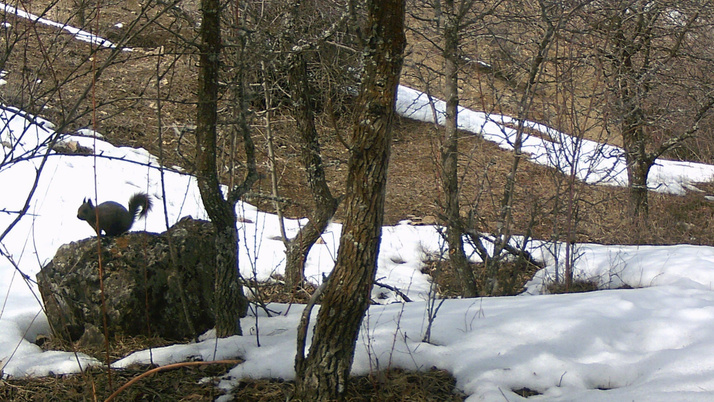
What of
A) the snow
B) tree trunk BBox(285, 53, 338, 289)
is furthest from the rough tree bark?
tree trunk BBox(285, 53, 338, 289)

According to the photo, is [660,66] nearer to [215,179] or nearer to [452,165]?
[452,165]

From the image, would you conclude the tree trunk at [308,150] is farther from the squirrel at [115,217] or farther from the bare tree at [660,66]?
the bare tree at [660,66]

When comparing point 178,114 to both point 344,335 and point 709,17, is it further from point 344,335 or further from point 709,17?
point 344,335

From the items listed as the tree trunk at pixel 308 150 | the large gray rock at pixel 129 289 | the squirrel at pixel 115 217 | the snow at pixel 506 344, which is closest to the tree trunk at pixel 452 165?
the tree trunk at pixel 308 150

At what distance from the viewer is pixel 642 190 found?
26.0 ft

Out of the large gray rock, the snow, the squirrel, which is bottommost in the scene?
the snow

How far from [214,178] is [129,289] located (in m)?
0.96

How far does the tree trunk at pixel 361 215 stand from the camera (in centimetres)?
217

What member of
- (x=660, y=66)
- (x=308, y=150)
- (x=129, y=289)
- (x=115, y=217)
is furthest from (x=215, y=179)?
(x=660, y=66)

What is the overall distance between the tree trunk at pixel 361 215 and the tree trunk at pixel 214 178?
2.76 ft

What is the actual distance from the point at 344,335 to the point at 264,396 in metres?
0.49

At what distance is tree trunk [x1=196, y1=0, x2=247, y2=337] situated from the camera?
280 cm

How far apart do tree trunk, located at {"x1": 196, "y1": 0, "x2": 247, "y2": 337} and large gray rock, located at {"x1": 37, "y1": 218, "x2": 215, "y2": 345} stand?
0.32 metres

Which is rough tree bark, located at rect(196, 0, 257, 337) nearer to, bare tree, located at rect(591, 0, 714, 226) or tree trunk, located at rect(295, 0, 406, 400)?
tree trunk, located at rect(295, 0, 406, 400)
